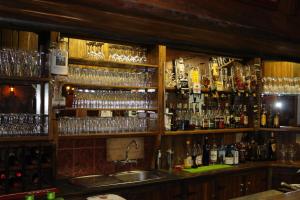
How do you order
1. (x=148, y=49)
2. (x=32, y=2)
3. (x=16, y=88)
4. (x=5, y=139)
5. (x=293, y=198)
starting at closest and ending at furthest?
(x=32, y=2), (x=293, y=198), (x=5, y=139), (x=16, y=88), (x=148, y=49)

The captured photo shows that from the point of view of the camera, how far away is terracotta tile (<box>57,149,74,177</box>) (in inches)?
149

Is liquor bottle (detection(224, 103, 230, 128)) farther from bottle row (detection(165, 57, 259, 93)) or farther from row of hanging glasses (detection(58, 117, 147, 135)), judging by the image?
row of hanging glasses (detection(58, 117, 147, 135))

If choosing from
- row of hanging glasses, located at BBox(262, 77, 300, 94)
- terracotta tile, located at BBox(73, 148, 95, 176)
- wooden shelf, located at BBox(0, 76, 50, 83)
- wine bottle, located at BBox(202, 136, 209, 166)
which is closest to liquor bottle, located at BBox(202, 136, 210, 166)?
wine bottle, located at BBox(202, 136, 209, 166)

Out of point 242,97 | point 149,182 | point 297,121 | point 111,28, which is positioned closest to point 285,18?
point 111,28

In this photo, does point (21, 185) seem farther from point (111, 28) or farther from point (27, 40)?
point (111, 28)

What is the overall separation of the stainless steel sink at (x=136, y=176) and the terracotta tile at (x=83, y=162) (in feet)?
0.99

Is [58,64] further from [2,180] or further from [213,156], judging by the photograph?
[213,156]

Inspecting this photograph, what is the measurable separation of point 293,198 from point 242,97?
11.2 feet

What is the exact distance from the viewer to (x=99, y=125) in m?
3.84

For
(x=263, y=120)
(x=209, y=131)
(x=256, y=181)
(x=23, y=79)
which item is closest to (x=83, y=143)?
(x=23, y=79)

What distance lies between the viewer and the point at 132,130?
409cm

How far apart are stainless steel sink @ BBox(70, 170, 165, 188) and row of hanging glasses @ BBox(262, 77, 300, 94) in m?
2.34

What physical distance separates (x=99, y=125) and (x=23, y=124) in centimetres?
86

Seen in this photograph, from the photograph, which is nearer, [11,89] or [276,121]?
[11,89]
